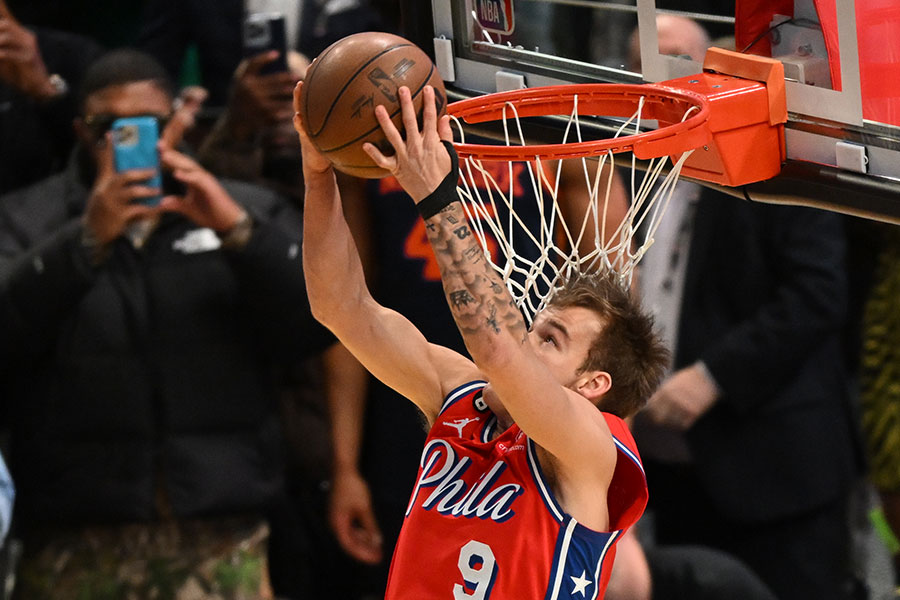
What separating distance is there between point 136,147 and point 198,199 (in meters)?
0.25

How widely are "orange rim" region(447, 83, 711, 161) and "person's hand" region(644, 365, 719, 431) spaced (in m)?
1.81

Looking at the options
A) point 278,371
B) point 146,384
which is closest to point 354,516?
point 278,371

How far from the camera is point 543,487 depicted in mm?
3061

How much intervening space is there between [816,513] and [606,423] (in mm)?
2284

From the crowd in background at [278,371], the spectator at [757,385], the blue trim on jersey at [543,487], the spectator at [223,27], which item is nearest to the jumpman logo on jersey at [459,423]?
the blue trim on jersey at [543,487]

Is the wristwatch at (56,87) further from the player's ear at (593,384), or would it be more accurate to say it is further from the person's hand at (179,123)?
the player's ear at (593,384)

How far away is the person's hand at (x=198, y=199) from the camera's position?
4.60 meters

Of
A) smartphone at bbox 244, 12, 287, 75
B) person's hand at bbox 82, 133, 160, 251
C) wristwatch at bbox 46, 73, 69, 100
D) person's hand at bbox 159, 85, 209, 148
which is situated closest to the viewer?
person's hand at bbox 82, 133, 160, 251

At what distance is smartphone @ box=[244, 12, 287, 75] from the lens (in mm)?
5098

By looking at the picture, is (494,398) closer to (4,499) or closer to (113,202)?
(4,499)

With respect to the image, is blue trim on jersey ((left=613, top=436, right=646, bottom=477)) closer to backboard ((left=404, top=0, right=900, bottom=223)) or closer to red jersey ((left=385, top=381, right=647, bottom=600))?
red jersey ((left=385, top=381, right=647, bottom=600))

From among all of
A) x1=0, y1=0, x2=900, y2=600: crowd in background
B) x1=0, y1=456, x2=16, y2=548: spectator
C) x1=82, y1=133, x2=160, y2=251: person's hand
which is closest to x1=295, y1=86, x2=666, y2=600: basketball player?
x1=0, y1=0, x2=900, y2=600: crowd in background

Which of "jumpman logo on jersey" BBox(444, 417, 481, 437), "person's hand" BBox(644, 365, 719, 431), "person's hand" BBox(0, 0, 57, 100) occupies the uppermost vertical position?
"person's hand" BBox(0, 0, 57, 100)

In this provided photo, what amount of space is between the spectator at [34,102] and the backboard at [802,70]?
2.24 meters
